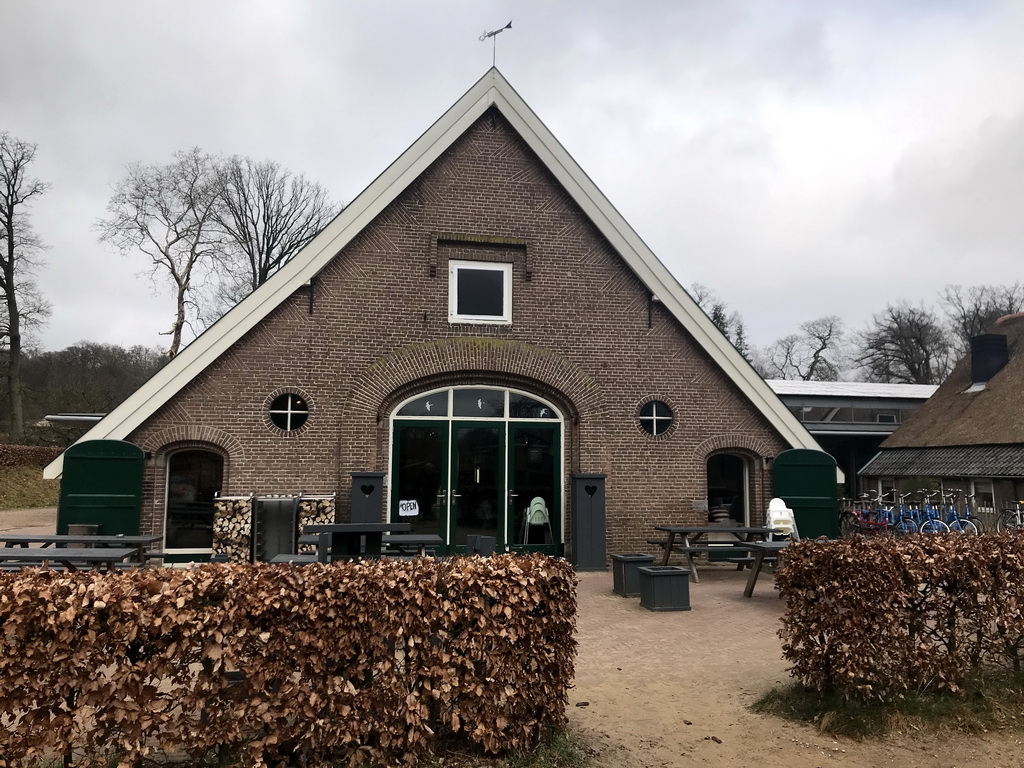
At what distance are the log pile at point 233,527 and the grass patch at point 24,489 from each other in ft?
65.9

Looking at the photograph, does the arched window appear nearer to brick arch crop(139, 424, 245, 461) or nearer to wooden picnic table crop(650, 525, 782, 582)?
brick arch crop(139, 424, 245, 461)

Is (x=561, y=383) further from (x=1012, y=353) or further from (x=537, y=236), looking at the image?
(x=1012, y=353)

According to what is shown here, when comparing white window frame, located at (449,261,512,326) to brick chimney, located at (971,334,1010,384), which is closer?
white window frame, located at (449,261,512,326)

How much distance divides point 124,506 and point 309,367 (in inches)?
134

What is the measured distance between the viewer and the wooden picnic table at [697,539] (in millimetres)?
10742

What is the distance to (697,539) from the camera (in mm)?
12602

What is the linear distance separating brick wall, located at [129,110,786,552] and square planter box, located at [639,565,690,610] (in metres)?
3.37

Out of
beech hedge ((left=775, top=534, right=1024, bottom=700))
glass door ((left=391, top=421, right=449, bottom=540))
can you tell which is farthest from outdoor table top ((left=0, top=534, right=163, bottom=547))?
beech hedge ((left=775, top=534, right=1024, bottom=700))

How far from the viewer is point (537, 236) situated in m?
12.9

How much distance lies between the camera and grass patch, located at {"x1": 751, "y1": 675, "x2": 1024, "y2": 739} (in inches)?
196

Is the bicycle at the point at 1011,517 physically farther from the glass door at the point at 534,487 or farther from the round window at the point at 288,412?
the round window at the point at 288,412

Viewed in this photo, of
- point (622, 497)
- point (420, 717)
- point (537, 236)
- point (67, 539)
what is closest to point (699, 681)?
point (420, 717)

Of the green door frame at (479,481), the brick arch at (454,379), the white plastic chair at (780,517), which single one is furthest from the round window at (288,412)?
the white plastic chair at (780,517)

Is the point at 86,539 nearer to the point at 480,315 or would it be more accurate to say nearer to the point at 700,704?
the point at 480,315
